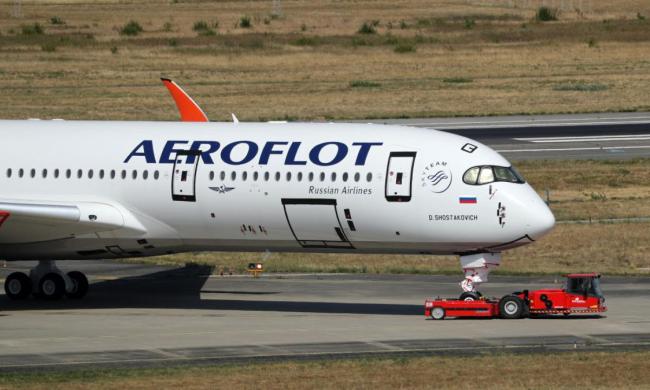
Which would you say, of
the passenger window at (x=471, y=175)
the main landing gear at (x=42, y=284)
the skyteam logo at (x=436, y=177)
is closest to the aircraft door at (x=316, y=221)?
the skyteam logo at (x=436, y=177)

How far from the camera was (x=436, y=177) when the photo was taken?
3781 centimetres

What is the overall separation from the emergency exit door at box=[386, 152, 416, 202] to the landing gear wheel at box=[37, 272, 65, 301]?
1116 centimetres

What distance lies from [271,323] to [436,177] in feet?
19.4

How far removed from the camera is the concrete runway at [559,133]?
71750 millimetres

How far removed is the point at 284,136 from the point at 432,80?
59.2 m

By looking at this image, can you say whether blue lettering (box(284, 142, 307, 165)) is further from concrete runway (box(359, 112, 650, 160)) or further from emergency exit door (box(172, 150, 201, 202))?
concrete runway (box(359, 112, 650, 160))

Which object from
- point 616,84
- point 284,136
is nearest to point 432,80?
point 616,84

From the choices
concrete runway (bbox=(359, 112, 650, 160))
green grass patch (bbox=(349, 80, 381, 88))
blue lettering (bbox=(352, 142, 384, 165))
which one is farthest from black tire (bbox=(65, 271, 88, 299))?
green grass patch (bbox=(349, 80, 381, 88))

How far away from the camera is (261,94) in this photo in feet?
300

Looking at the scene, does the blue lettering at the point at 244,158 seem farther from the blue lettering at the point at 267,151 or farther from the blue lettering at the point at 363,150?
the blue lettering at the point at 363,150

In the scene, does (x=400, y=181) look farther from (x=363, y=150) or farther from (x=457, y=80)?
(x=457, y=80)

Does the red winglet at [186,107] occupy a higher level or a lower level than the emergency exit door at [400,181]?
higher

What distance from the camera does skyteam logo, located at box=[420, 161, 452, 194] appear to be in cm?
3772

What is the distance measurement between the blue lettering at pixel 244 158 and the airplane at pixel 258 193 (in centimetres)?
3
